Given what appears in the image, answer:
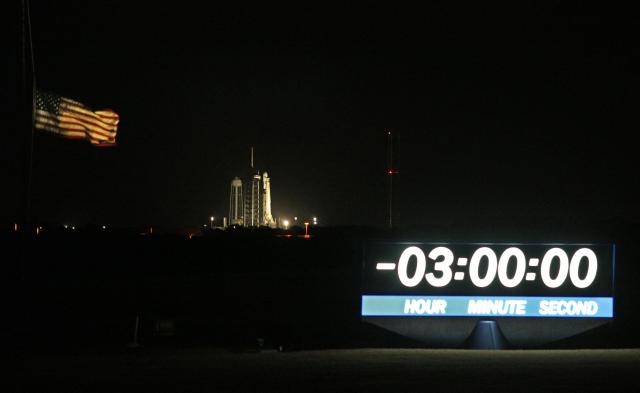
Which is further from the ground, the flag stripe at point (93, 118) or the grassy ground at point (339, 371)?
the flag stripe at point (93, 118)

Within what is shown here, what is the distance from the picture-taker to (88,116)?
21.8 m

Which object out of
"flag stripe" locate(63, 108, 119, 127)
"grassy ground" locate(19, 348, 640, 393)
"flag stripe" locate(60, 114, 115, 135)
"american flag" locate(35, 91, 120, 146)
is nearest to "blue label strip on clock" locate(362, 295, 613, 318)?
"grassy ground" locate(19, 348, 640, 393)

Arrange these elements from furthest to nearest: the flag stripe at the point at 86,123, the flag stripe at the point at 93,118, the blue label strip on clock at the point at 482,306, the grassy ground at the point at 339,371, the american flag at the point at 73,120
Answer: the flag stripe at the point at 93,118 → the flag stripe at the point at 86,123 → the american flag at the point at 73,120 → the blue label strip on clock at the point at 482,306 → the grassy ground at the point at 339,371

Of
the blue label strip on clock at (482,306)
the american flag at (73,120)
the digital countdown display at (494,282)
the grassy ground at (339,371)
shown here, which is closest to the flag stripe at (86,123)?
the american flag at (73,120)

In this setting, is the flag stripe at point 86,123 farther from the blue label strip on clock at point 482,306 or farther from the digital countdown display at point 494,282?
the blue label strip on clock at point 482,306

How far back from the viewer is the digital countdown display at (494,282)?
13.7 meters

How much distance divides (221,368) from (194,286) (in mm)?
16612

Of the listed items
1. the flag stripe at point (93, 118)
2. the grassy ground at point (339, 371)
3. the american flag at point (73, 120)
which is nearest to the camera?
the grassy ground at point (339, 371)

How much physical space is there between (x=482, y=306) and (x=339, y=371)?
331cm

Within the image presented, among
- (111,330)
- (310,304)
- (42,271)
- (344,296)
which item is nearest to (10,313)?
(111,330)

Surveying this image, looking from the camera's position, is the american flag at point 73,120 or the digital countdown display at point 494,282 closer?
the digital countdown display at point 494,282

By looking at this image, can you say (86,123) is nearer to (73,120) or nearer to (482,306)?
(73,120)

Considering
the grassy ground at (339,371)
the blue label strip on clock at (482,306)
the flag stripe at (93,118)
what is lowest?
the grassy ground at (339,371)

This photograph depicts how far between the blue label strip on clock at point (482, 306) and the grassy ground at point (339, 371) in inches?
24.3
